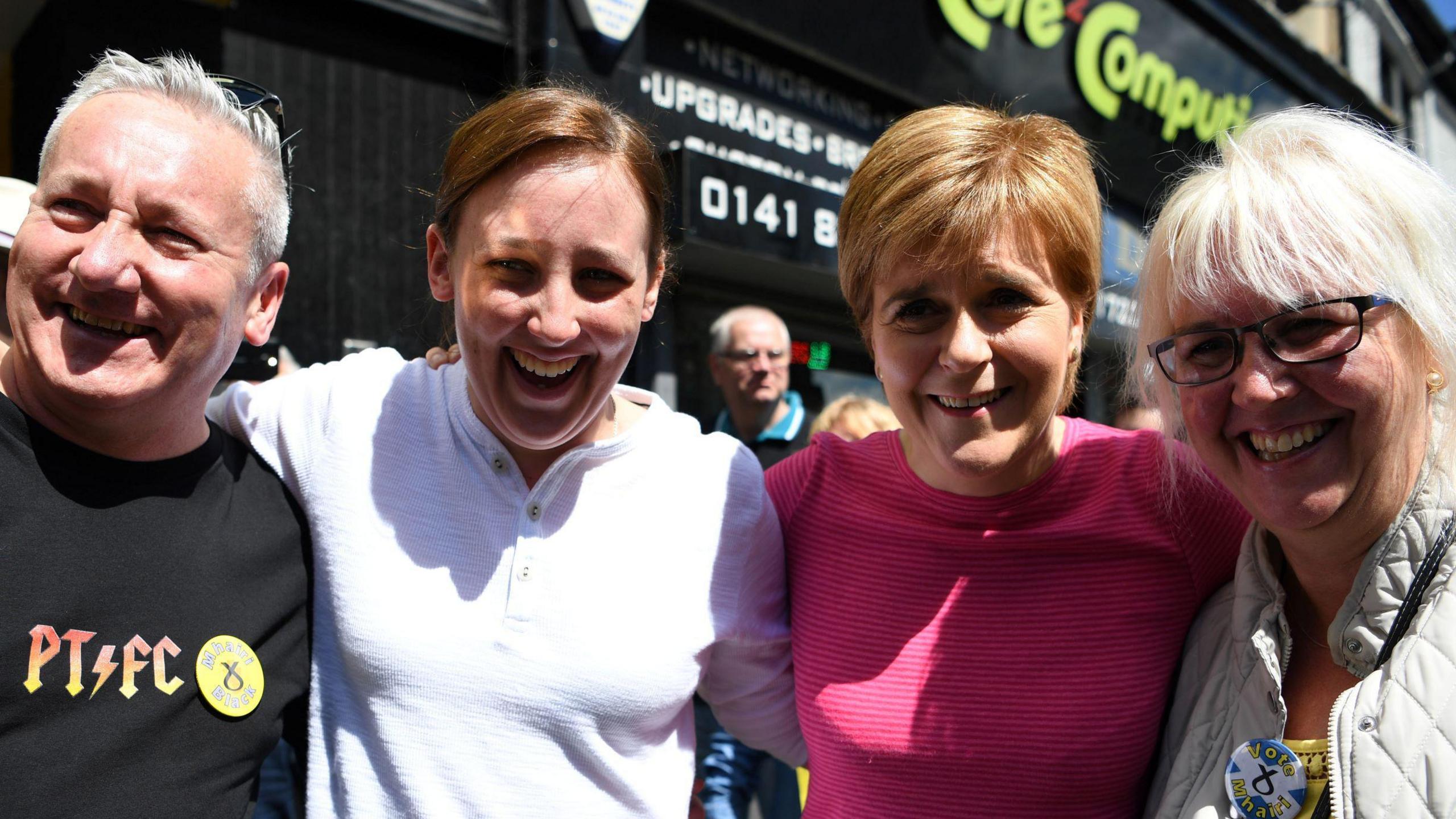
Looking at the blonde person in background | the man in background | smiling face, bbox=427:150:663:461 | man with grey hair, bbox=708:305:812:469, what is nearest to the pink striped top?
smiling face, bbox=427:150:663:461

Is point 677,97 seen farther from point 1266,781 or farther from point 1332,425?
point 1266,781

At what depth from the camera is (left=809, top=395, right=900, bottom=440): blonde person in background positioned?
4.01 metres

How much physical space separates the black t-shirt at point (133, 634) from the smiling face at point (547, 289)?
0.49m

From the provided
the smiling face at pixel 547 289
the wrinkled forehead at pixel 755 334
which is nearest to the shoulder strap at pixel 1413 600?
the smiling face at pixel 547 289

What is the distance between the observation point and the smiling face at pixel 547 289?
177cm

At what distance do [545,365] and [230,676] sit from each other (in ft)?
2.35

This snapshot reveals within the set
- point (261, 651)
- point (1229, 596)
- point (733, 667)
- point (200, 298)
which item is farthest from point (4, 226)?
point (1229, 596)

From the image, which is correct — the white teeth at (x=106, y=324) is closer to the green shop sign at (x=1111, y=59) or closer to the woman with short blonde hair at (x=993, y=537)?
the woman with short blonde hair at (x=993, y=537)

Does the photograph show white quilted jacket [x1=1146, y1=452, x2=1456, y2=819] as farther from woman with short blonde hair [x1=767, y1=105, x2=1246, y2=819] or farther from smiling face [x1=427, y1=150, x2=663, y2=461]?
smiling face [x1=427, y1=150, x2=663, y2=461]

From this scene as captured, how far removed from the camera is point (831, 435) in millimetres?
2293

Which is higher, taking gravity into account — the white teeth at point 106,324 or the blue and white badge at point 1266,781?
the white teeth at point 106,324

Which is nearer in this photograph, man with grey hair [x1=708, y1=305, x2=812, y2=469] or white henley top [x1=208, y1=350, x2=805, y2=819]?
white henley top [x1=208, y1=350, x2=805, y2=819]

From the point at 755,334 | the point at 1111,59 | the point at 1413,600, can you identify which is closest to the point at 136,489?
the point at 1413,600

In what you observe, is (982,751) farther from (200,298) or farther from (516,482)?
(200,298)
